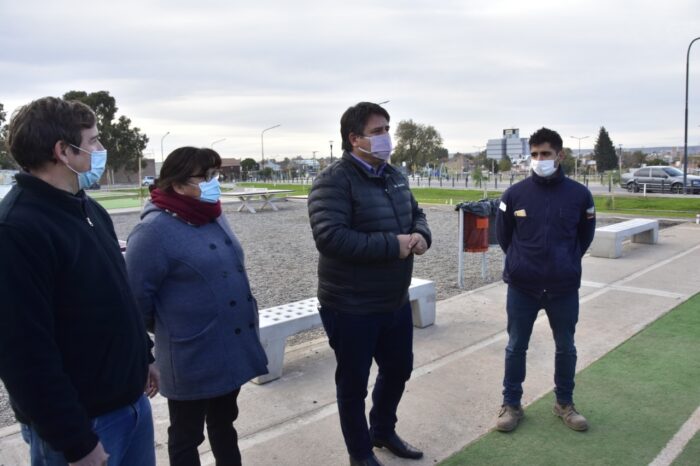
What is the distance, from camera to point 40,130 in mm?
1815

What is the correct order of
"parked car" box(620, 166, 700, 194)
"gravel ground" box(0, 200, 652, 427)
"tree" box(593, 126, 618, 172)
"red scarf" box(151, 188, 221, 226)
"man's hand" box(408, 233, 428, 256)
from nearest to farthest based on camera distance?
"red scarf" box(151, 188, 221, 226), "man's hand" box(408, 233, 428, 256), "gravel ground" box(0, 200, 652, 427), "parked car" box(620, 166, 700, 194), "tree" box(593, 126, 618, 172)

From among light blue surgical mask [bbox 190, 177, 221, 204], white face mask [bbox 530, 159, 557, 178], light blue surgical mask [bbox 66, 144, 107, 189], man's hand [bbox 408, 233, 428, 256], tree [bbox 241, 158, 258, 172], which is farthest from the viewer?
tree [bbox 241, 158, 258, 172]

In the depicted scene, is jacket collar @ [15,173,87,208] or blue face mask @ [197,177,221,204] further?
blue face mask @ [197,177,221,204]

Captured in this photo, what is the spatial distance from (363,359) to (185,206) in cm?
126

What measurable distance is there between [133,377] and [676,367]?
14.6ft

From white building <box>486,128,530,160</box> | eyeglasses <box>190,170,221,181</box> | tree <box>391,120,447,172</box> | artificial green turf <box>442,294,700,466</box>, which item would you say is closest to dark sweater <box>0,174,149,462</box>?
eyeglasses <box>190,170,221,181</box>

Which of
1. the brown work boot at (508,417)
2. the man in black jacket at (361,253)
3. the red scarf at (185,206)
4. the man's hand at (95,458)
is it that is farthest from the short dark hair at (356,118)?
the brown work boot at (508,417)

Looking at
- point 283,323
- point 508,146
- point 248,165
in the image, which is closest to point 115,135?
point 248,165

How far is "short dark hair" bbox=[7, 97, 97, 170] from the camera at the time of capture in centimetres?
181

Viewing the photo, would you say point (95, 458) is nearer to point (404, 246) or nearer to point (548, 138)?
point (404, 246)

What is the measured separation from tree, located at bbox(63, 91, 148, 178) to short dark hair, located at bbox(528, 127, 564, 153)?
59.5 meters

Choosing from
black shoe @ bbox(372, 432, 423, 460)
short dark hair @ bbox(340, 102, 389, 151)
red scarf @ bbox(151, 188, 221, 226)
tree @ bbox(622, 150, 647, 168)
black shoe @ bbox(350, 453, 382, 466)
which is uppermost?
tree @ bbox(622, 150, 647, 168)

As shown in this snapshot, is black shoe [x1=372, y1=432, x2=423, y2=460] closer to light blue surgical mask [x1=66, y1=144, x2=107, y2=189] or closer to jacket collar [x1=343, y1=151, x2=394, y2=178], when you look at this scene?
jacket collar [x1=343, y1=151, x2=394, y2=178]

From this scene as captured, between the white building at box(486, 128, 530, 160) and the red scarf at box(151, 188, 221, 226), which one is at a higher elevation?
the white building at box(486, 128, 530, 160)
